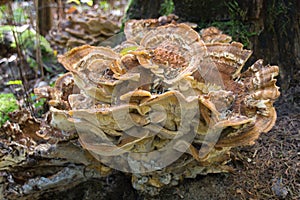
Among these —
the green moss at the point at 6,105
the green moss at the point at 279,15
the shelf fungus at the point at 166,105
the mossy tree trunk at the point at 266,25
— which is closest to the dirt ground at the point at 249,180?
the shelf fungus at the point at 166,105

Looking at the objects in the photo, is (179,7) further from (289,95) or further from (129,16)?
(289,95)

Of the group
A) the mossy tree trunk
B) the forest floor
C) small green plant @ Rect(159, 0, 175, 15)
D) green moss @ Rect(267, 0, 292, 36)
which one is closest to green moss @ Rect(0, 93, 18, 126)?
the forest floor

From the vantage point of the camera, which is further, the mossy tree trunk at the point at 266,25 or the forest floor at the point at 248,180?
the mossy tree trunk at the point at 266,25

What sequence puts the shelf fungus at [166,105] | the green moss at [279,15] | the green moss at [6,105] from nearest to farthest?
1. the shelf fungus at [166,105]
2. the green moss at [279,15]
3. the green moss at [6,105]

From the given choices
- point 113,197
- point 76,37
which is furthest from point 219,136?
point 76,37

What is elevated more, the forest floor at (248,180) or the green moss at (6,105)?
the forest floor at (248,180)

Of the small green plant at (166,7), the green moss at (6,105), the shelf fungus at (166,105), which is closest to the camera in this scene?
the shelf fungus at (166,105)

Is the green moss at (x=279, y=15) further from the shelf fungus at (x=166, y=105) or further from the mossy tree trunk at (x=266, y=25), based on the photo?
the shelf fungus at (x=166, y=105)

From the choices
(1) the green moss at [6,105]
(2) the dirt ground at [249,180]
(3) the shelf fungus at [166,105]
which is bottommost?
(1) the green moss at [6,105]
